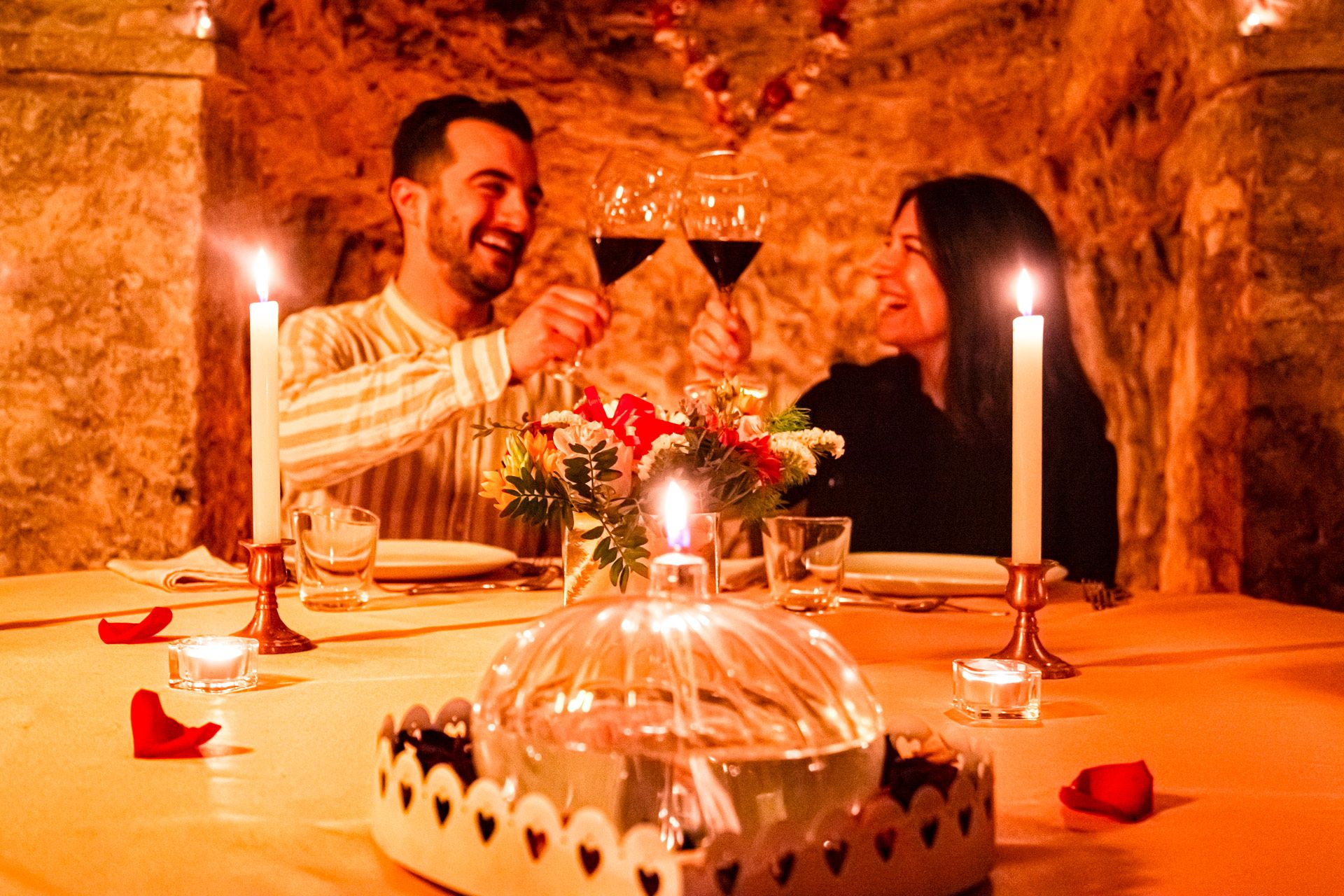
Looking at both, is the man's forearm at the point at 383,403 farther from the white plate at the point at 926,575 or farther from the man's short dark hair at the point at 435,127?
the white plate at the point at 926,575

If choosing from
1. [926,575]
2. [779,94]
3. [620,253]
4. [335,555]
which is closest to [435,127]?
[779,94]

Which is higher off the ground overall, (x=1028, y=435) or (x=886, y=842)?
(x=1028, y=435)

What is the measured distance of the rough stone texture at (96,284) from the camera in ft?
9.35

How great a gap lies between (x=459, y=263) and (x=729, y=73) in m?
0.81

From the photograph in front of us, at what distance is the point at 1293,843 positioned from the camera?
0.96 metres

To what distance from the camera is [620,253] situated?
7.71ft

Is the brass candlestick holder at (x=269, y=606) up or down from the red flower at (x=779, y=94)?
down

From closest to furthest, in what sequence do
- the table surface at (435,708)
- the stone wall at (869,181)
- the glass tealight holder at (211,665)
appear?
1. the table surface at (435,708)
2. the glass tealight holder at (211,665)
3. the stone wall at (869,181)

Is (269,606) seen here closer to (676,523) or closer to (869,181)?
(676,523)

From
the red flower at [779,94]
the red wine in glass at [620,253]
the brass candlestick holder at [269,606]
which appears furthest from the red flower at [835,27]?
the brass candlestick holder at [269,606]

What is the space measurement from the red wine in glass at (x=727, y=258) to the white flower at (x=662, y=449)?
31.5 inches

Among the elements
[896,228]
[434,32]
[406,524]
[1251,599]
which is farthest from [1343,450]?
[434,32]

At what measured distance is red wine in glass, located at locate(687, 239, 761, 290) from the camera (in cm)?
237

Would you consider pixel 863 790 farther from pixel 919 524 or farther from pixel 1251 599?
pixel 919 524
